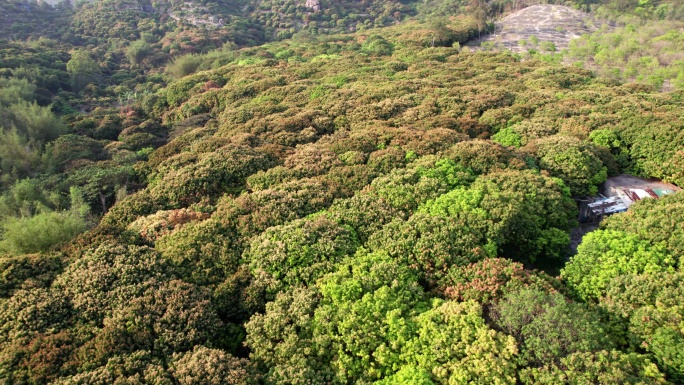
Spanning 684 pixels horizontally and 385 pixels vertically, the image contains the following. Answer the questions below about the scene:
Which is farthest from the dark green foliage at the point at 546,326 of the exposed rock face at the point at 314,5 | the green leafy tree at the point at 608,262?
the exposed rock face at the point at 314,5

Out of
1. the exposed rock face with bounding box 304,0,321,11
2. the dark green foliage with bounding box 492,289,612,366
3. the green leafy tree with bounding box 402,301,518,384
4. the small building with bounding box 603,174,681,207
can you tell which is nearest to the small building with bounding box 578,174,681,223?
the small building with bounding box 603,174,681,207

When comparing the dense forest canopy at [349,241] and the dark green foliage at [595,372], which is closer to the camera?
the dark green foliage at [595,372]

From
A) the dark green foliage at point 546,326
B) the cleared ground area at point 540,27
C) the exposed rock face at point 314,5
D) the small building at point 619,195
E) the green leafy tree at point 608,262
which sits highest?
the exposed rock face at point 314,5

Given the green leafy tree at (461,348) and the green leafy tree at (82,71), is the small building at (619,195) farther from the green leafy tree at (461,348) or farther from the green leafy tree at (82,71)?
the green leafy tree at (82,71)

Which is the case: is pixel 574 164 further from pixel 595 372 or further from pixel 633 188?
pixel 595 372

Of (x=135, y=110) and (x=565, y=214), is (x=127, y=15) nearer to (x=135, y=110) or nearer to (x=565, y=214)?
(x=135, y=110)

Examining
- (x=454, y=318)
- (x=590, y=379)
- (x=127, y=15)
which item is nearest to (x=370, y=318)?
(x=454, y=318)

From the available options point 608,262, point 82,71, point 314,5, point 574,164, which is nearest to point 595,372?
point 608,262

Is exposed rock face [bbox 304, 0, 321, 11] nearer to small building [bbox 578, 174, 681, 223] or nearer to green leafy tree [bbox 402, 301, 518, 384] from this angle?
small building [bbox 578, 174, 681, 223]
